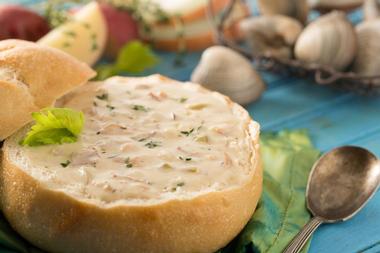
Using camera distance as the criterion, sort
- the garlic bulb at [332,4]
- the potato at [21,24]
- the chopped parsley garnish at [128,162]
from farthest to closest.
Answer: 1. the garlic bulb at [332,4]
2. the potato at [21,24]
3. the chopped parsley garnish at [128,162]

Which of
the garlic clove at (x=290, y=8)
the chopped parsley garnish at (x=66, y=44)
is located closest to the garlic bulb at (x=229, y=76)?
the garlic clove at (x=290, y=8)

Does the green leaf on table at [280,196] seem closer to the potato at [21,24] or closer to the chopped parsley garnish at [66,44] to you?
the chopped parsley garnish at [66,44]

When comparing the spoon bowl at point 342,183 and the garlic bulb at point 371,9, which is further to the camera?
the garlic bulb at point 371,9

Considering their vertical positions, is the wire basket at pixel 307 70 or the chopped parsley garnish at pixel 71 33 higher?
the chopped parsley garnish at pixel 71 33

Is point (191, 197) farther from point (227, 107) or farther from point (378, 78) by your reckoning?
point (378, 78)

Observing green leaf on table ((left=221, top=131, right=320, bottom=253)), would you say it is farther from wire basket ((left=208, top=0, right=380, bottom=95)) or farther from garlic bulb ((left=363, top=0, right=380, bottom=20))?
garlic bulb ((left=363, top=0, right=380, bottom=20))

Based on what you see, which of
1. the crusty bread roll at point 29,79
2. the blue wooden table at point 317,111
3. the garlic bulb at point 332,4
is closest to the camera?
the crusty bread roll at point 29,79
